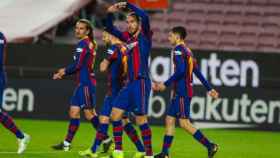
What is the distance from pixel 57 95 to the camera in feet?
62.2

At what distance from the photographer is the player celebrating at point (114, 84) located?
12.2 metres

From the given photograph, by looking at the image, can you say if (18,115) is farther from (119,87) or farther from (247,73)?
(119,87)

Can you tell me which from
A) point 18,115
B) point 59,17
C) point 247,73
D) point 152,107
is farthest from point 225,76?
point 59,17

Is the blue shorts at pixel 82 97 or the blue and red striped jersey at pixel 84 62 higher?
the blue and red striped jersey at pixel 84 62

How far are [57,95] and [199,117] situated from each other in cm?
306

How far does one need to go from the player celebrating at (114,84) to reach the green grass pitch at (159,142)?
38cm

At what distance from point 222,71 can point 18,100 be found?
437cm

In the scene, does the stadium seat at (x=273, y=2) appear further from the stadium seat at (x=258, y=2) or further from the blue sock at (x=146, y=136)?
the blue sock at (x=146, y=136)

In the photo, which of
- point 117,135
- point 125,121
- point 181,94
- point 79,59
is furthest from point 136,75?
point 79,59

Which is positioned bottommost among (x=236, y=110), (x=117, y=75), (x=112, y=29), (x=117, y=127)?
(x=236, y=110)

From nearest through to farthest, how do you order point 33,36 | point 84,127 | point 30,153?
point 30,153 → point 84,127 → point 33,36

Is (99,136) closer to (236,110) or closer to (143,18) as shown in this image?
(143,18)

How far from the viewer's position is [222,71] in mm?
18656

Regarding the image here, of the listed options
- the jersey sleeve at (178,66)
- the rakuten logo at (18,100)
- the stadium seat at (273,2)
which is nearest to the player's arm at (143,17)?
the jersey sleeve at (178,66)
